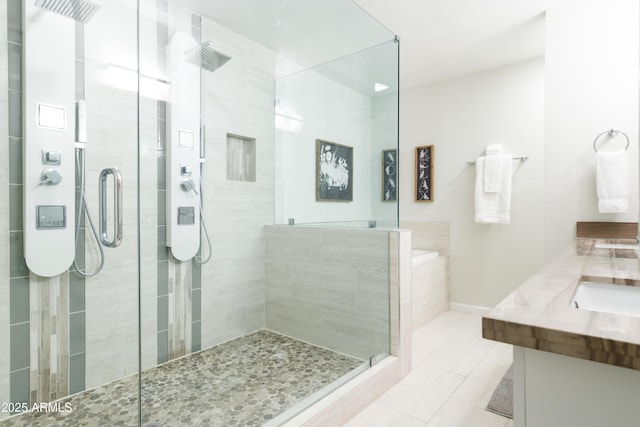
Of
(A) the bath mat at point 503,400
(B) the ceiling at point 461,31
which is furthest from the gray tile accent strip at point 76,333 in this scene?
(B) the ceiling at point 461,31

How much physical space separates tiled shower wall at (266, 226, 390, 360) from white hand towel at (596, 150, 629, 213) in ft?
4.49

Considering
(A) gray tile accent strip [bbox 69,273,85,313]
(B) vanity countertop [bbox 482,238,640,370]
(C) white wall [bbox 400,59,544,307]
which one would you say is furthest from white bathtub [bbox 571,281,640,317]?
(C) white wall [bbox 400,59,544,307]

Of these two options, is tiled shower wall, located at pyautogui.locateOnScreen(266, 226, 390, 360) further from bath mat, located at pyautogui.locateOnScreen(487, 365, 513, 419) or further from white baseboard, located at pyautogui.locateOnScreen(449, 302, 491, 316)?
white baseboard, located at pyautogui.locateOnScreen(449, 302, 491, 316)

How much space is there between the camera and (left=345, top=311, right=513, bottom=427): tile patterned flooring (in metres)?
1.71

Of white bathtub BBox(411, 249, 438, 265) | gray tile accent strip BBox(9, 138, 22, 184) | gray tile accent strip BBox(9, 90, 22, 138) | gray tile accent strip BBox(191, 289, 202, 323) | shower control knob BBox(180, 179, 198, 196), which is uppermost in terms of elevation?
gray tile accent strip BBox(9, 90, 22, 138)

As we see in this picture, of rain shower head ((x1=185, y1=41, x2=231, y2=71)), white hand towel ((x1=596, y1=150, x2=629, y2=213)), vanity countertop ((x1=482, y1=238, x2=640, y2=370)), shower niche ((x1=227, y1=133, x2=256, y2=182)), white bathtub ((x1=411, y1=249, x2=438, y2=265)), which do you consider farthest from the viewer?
white bathtub ((x1=411, y1=249, x2=438, y2=265))

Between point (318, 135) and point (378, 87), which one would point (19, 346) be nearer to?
point (318, 135)

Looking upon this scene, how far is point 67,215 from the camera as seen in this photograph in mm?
1739

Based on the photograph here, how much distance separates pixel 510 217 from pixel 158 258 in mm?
2952

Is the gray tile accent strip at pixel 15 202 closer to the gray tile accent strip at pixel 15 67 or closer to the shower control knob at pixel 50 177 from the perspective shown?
the shower control knob at pixel 50 177

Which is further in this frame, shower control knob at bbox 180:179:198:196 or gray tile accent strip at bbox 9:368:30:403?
shower control knob at bbox 180:179:198:196

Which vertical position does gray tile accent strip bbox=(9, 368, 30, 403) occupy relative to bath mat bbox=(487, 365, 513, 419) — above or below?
above

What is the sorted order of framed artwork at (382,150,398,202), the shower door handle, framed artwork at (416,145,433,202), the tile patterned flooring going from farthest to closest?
framed artwork at (416,145,433,202) → framed artwork at (382,150,398,202) → the tile patterned flooring → the shower door handle

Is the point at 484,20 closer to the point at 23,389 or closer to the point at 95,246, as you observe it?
the point at 95,246
